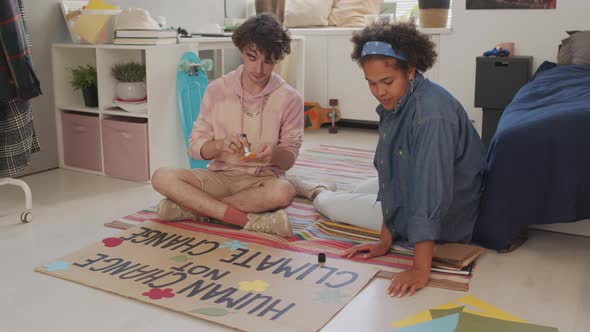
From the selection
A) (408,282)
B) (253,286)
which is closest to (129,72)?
(253,286)

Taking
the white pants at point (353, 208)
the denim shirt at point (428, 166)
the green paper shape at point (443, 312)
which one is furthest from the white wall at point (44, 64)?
the green paper shape at point (443, 312)

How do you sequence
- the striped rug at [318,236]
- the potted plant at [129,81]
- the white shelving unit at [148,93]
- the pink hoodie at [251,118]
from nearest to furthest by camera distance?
the striped rug at [318,236] < the pink hoodie at [251,118] < the white shelving unit at [148,93] < the potted plant at [129,81]

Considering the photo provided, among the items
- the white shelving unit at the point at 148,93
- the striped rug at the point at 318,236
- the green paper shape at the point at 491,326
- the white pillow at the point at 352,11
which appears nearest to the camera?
the green paper shape at the point at 491,326

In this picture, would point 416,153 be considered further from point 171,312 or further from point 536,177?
point 171,312

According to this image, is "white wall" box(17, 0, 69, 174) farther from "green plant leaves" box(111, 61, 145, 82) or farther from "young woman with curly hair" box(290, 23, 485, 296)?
"young woman with curly hair" box(290, 23, 485, 296)

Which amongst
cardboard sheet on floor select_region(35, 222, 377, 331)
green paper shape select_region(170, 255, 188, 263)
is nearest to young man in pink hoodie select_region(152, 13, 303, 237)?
cardboard sheet on floor select_region(35, 222, 377, 331)

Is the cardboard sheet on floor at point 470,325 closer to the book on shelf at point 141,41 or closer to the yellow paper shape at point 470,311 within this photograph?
the yellow paper shape at point 470,311

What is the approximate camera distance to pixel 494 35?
409 centimetres

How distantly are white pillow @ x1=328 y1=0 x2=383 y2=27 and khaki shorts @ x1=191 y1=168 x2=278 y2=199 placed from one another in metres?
2.63

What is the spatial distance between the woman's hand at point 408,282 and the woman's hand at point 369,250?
21cm

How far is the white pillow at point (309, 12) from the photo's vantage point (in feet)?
15.9

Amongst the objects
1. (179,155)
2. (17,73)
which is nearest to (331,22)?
(179,155)

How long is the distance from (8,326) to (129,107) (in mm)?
1699

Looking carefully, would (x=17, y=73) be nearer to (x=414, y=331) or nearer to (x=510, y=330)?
(x=414, y=331)
